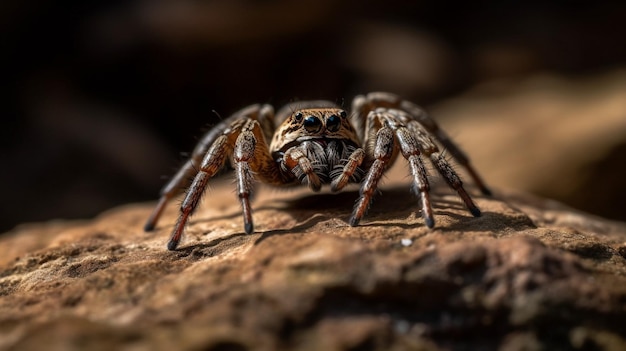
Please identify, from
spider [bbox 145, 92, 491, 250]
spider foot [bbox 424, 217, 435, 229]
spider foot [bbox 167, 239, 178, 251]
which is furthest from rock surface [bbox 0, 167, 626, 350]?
spider [bbox 145, 92, 491, 250]

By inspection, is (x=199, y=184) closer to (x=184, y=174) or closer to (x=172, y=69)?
(x=184, y=174)

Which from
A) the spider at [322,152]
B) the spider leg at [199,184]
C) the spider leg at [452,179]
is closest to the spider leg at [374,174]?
→ the spider at [322,152]

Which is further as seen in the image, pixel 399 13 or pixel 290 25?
pixel 399 13

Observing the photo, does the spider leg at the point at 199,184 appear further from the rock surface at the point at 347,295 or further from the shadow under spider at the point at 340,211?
the rock surface at the point at 347,295

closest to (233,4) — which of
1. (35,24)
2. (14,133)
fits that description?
(35,24)

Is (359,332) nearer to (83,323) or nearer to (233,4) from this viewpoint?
(83,323)

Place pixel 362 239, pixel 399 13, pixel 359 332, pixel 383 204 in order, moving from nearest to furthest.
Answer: pixel 359 332 < pixel 362 239 < pixel 383 204 < pixel 399 13

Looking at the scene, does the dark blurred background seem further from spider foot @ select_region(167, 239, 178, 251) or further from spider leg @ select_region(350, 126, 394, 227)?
spider leg @ select_region(350, 126, 394, 227)
